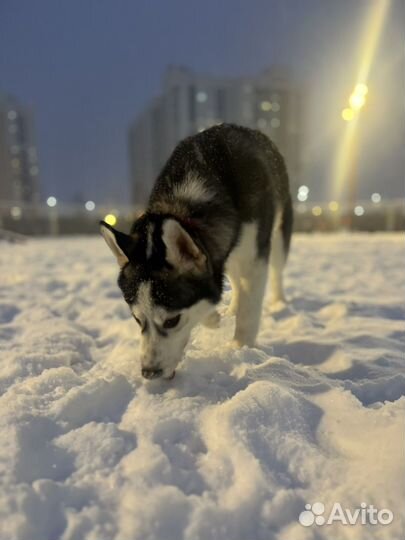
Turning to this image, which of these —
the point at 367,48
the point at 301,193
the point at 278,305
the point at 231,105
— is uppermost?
the point at 231,105

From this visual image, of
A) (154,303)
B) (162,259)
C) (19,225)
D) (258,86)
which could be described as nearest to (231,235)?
(162,259)

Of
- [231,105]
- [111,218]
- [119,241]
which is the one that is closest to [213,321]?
[119,241]

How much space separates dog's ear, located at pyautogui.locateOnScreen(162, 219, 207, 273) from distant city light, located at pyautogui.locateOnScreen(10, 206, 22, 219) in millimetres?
18758

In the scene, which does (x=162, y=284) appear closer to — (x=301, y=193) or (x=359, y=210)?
(x=359, y=210)

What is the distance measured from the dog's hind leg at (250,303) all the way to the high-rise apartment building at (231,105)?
53.4 m

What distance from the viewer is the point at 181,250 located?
233 centimetres

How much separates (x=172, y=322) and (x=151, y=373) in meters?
0.31

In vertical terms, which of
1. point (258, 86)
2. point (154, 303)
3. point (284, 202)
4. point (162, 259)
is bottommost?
point (154, 303)

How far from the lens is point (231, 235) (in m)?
2.79

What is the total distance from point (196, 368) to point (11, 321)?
Answer: 6.95ft

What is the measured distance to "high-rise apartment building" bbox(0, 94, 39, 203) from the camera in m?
62.4

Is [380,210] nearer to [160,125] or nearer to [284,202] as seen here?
[284,202]

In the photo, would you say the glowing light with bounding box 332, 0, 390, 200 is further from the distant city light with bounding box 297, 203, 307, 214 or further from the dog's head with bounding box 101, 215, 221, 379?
the dog's head with bounding box 101, 215, 221, 379

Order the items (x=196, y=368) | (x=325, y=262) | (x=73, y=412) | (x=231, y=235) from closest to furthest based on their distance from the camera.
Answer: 1. (x=73, y=412)
2. (x=196, y=368)
3. (x=231, y=235)
4. (x=325, y=262)
